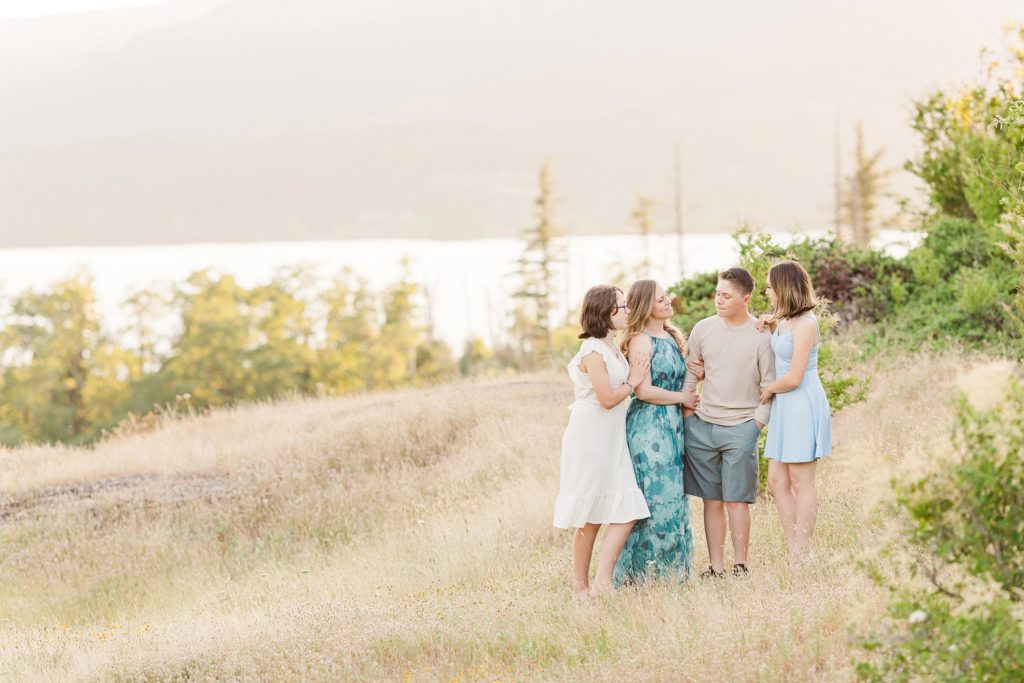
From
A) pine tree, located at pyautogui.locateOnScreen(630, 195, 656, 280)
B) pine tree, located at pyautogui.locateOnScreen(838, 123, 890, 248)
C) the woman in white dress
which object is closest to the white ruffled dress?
the woman in white dress

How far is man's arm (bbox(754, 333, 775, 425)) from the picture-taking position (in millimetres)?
6211

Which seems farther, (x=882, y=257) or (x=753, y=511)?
(x=882, y=257)

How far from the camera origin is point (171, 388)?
58.8 meters

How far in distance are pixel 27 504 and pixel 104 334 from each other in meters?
54.7

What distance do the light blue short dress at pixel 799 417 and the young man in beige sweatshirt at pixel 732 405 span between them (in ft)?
0.30

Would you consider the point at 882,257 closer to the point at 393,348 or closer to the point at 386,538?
the point at 386,538

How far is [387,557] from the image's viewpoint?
9.84 metres

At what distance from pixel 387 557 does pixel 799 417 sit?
5032 millimetres

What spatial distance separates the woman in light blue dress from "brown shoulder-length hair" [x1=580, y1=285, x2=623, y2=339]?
952 mm

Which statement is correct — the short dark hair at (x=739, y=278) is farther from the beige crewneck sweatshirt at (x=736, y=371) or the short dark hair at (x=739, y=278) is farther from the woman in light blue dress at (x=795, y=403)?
the beige crewneck sweatshirt at (x=736, y=371)

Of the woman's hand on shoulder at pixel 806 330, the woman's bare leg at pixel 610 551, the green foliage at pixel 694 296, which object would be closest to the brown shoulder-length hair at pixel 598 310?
the woman's hand on shoulder at pixel 806 330

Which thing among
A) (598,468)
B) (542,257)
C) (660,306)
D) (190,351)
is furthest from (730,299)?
(542,257)

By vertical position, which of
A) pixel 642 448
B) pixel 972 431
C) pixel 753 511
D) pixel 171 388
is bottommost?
pixel 171 388

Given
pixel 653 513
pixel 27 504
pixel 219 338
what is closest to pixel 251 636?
pixel 653 513
